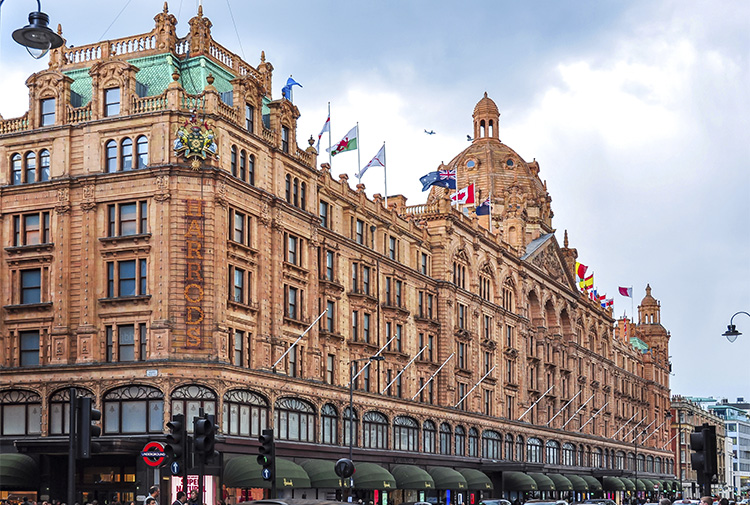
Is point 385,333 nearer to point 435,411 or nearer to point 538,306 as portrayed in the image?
point 435,411

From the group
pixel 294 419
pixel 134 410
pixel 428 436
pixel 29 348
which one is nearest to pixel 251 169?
pixel 294 419

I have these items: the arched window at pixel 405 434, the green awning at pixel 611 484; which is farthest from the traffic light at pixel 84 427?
the green awning at pixel 611 484

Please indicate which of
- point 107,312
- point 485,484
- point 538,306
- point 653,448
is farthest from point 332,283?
point 653,448

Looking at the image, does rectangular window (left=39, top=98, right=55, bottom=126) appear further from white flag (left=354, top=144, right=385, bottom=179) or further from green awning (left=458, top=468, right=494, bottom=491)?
green awning (left=458, top=468, right=494, bottom=491)

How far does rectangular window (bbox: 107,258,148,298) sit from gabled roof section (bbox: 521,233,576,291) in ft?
181

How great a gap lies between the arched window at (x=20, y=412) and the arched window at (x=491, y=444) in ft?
142

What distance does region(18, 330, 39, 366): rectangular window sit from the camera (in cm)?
5781

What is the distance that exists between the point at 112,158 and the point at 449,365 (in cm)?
3542

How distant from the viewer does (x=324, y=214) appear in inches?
2744

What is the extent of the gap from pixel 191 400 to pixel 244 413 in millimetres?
4103

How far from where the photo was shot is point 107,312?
2212 inches

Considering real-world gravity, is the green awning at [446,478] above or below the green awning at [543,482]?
above

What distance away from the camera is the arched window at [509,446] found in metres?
95.9

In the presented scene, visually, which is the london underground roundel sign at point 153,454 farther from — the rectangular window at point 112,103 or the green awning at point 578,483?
the green awning at point 578,483
